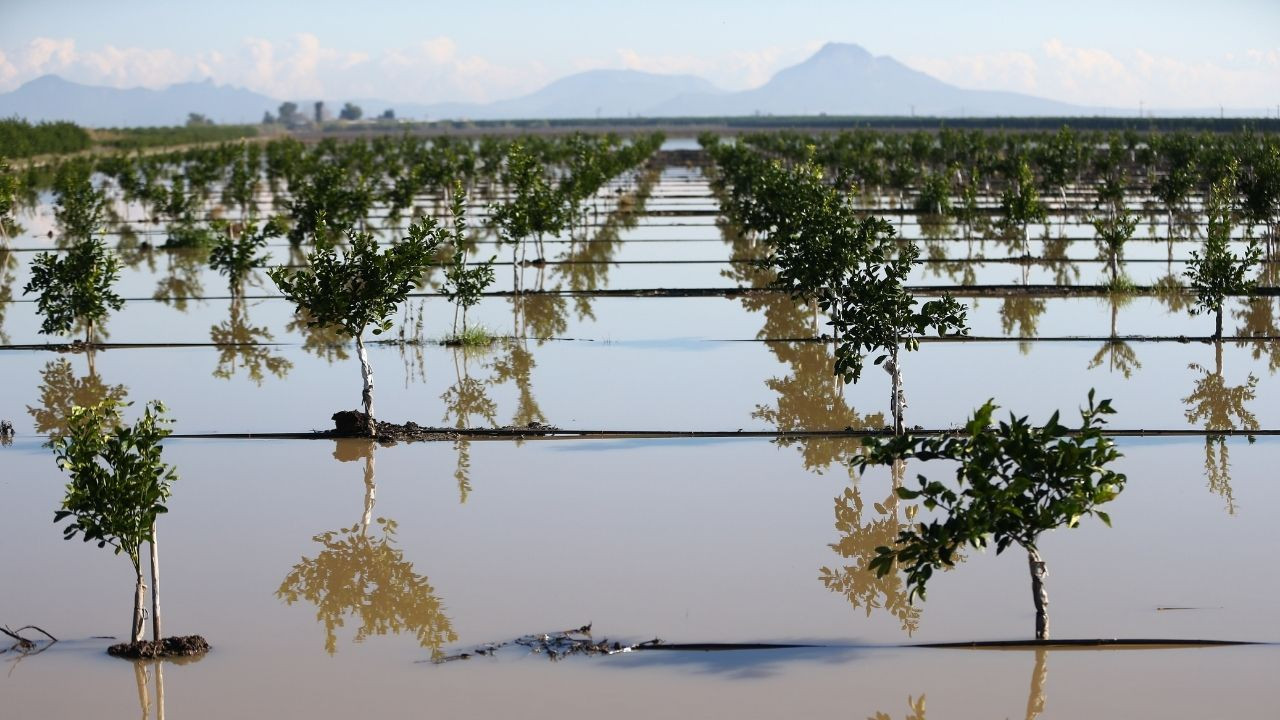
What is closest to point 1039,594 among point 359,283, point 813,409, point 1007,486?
point 1007,486

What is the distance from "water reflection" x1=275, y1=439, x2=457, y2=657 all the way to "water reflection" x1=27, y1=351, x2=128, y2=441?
6240 millimetres

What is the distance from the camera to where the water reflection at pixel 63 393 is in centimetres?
1862

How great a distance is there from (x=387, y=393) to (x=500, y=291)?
10.1 m

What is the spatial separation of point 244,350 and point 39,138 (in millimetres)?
60383

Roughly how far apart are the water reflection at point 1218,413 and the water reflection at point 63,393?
14106mm

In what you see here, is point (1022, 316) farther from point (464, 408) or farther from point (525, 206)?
point (464, 408)

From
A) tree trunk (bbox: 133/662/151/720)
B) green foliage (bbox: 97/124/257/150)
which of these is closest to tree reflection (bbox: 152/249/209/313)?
tree trunk (bbox: 133/662/151/720)

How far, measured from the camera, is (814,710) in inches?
387

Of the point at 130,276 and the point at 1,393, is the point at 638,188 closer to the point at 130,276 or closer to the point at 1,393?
the point at 130,276

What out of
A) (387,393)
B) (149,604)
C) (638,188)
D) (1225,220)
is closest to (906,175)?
(638,188)

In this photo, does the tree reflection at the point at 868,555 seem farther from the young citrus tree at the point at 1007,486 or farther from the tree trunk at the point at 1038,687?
the young citrus tree at the point at 1007,486

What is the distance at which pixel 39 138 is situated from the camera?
3007 inches

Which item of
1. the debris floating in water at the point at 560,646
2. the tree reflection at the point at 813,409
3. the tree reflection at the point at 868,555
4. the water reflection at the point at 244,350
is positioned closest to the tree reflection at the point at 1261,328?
the tree reflection at the point at 813,409

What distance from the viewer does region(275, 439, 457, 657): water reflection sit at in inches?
453
